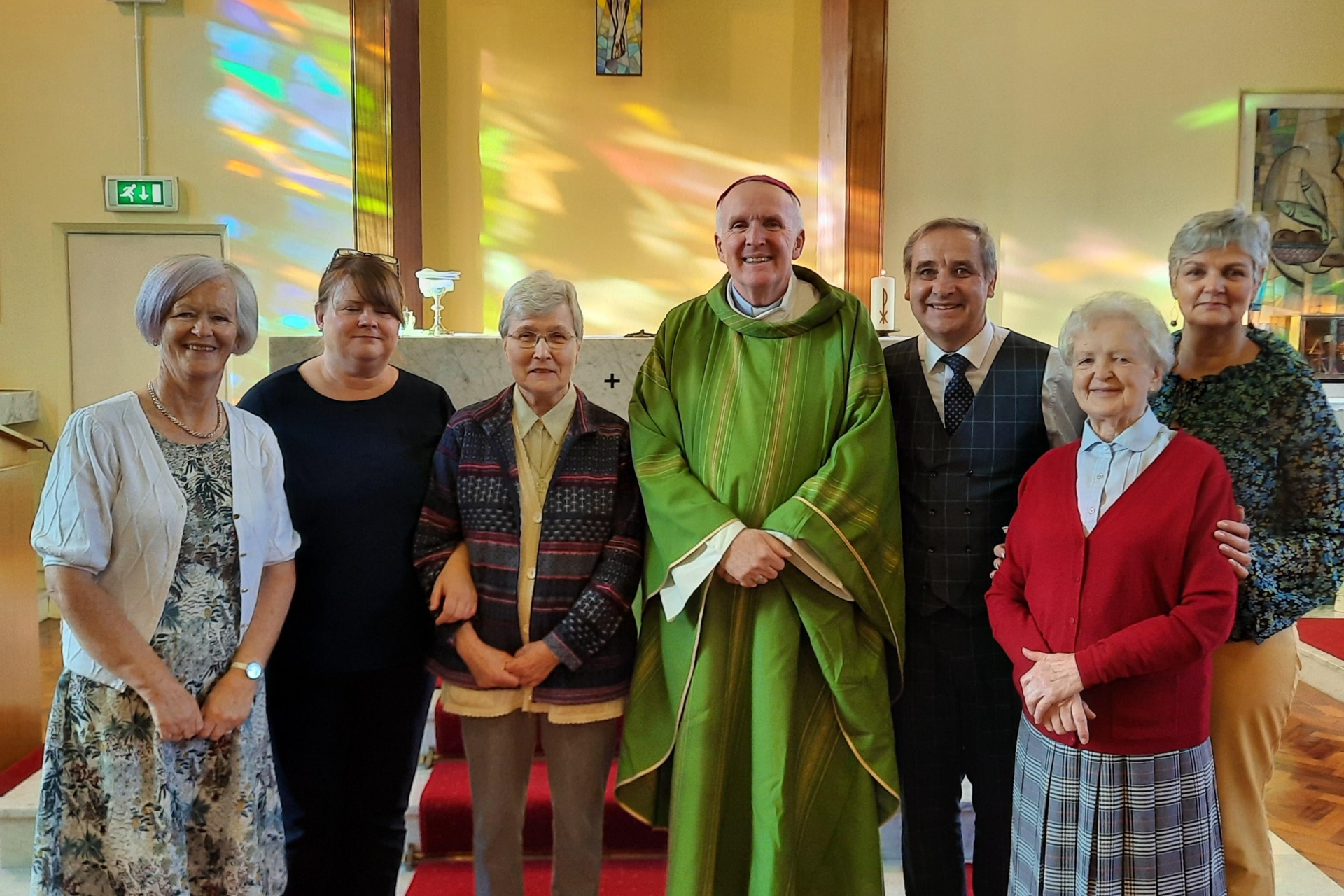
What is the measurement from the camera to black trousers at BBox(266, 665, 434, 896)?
189 cm

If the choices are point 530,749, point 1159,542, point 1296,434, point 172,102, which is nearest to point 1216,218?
point 1296,434

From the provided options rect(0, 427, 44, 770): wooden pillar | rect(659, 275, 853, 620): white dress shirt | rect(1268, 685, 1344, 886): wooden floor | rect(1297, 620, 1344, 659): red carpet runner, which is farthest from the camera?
rect(1297, 620, 1344, 659): red carpet runner

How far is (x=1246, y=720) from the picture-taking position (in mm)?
1769

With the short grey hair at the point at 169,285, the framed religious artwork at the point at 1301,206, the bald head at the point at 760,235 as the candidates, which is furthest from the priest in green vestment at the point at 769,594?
the framed religious artwork at the point at 1301,206

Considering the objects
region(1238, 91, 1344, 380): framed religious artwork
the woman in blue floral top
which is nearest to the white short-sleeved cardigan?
the woman in blue floral top

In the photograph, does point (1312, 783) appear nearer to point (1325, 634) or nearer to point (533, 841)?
point (1325, 634)

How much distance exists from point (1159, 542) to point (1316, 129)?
525 centimetres

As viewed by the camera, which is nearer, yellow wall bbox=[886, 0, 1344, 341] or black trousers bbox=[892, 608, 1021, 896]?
black trousers bbox=[892, 608, 1021, 896]

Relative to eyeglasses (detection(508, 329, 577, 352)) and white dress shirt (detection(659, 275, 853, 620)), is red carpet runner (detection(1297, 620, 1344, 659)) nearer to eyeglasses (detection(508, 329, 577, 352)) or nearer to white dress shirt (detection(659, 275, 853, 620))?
white dress shirt (detection(659, 275, 853, 620))

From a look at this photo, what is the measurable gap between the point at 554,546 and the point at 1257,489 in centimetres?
130

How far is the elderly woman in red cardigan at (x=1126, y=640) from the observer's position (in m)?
1.53

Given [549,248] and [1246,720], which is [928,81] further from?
[1246,720]

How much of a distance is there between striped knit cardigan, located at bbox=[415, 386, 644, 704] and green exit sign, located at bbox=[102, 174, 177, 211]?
170 inches

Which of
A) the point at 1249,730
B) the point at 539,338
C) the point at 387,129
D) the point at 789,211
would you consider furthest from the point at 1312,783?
the point at 387,129
